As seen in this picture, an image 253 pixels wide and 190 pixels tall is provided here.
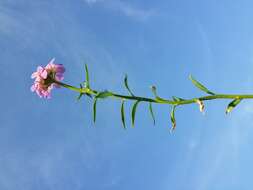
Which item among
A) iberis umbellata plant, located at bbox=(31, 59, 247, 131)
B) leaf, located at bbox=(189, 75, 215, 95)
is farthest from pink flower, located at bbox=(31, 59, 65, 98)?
leaf, located at bbox=(189, 75, 215, 95)

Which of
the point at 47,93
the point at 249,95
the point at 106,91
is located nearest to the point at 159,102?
the point at 106,91

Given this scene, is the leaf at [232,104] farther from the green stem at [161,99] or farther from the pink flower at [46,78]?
the pink flower at [46,78]

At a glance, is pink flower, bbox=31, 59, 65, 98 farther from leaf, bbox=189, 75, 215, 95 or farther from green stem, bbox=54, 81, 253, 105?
leaf, bbox=189, 75, 215, 95

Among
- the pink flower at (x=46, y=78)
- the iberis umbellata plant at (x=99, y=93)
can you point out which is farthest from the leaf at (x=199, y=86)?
the pink flower at (x=46, y=78)

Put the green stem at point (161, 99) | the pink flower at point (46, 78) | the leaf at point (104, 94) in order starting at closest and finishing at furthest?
the green stem at point (161, 99), the leaf at point (104, 94), the pink flower at point (46, 78)

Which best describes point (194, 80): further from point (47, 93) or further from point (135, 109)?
point (47, 93)

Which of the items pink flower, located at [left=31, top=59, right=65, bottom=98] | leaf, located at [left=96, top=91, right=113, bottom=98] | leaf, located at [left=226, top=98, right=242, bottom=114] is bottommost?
leaf, located at [left=226, top=98, right=242, bottom=114]

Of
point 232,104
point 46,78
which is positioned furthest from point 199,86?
point 46,78

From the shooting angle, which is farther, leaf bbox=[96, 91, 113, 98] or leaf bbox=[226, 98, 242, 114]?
leaf bbox=[96, 91, 113, 98]
